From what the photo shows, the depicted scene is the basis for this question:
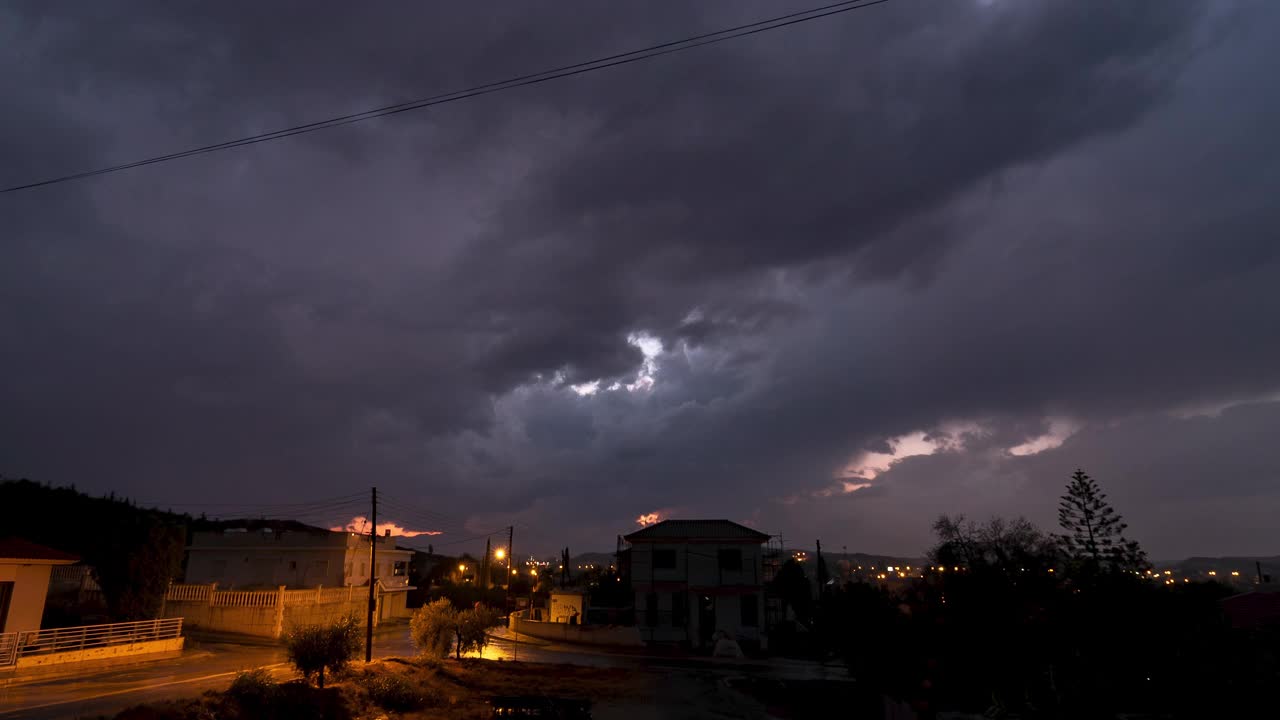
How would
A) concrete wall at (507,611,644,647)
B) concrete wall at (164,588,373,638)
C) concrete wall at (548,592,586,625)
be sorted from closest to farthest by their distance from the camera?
concrete wall at (164,588,373,638) < concrete wall at (507,611,644,647) < concrete wall at (548,592,586,625)

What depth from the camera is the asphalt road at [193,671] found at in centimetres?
1698

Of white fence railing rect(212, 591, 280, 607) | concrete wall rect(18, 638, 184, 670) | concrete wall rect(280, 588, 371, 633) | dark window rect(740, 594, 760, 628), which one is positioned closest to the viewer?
concrete wall rect(18, 638, 184, 670)

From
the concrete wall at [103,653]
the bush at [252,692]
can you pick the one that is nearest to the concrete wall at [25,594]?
the concrete wall at [103,653]

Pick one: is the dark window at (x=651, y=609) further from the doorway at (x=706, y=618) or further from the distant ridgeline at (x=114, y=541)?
the distant ridgeline at (x=114, y=541)

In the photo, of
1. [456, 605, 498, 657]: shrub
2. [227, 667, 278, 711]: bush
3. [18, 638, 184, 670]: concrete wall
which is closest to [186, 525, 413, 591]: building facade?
[18, 638, 184, 670]: concrete wall

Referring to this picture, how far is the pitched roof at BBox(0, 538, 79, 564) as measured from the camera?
22484mm

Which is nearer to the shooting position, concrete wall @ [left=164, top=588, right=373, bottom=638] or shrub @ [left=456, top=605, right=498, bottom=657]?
shrub @ [left=456, top=605, right=498, bottom=657]

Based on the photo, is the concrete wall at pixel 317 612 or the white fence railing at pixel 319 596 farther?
the white fence railing at pixel 319 596

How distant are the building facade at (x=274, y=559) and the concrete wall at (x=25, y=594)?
22734mm

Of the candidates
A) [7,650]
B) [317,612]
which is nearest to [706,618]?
[317,612]

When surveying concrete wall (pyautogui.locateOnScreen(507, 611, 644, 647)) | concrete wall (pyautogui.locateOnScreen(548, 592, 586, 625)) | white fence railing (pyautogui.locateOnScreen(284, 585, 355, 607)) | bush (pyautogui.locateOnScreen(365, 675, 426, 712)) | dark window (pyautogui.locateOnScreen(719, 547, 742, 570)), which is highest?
dark window (pyautogui.locateOnScreen(719, 547, 742, 570))

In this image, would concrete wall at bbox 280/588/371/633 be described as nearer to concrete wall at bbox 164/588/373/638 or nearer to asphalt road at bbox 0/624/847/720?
concrete wall at bbox 164/588/373/638

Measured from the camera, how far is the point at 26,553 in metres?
23.1

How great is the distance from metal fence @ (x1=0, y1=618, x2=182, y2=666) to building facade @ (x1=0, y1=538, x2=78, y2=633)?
2.28ft
